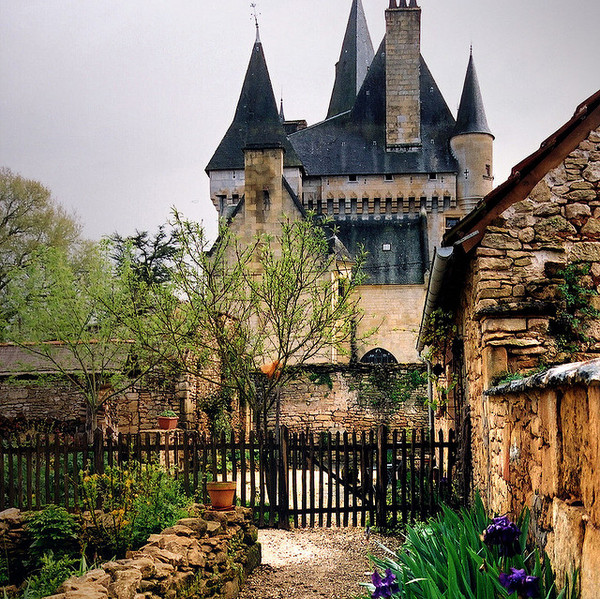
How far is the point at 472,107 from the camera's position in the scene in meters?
37.2

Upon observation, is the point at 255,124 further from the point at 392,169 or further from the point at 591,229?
the point at 591,229

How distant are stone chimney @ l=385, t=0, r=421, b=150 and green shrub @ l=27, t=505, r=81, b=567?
3209 centimetres

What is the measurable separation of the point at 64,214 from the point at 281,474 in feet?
85.3

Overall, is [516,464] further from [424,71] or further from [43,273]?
[424,71]

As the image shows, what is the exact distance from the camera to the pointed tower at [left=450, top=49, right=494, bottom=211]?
122 ft

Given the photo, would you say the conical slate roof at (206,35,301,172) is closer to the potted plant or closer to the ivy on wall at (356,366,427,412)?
the ivy on wall at (356,366,427,412)

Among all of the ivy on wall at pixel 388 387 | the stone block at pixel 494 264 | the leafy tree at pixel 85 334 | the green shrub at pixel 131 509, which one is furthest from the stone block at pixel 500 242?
the ivy on wall at pixel 388 387

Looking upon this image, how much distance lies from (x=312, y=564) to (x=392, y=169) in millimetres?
31072

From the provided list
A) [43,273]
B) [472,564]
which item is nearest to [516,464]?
[472,564]

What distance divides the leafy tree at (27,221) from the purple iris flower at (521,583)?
104ft

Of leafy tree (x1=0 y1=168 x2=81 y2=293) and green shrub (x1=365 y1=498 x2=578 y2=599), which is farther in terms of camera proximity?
leafy tree (x1=0 y1=168 x2=81 y2=293)

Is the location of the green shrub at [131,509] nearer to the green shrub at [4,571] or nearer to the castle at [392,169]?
the green shrub at [4,571]

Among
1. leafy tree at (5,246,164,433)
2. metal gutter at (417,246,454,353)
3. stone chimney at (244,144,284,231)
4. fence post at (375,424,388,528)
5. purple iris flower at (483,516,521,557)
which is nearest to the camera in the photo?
purple iris flower at (483,516,521,557)

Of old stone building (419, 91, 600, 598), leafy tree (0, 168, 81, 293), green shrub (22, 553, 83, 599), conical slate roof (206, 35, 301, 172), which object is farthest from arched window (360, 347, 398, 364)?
green shrub (22, 553, 83, 599)
